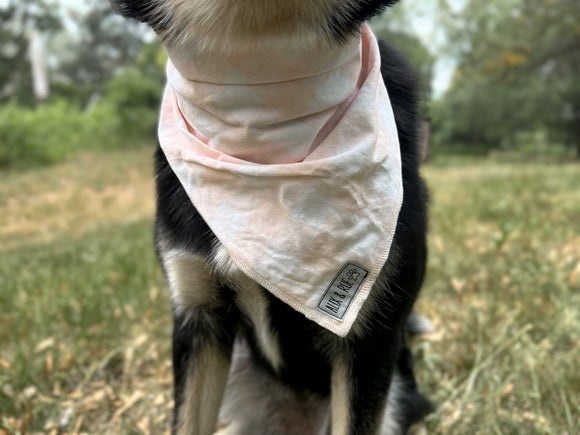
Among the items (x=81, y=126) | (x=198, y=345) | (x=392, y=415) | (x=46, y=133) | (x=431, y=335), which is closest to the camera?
(x=198, y=345)

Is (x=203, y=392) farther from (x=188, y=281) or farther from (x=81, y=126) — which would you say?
(x=81, y=126)

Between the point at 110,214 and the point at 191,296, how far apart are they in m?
6.40

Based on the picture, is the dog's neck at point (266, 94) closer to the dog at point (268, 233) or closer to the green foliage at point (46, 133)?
the dog at point (268, 233)

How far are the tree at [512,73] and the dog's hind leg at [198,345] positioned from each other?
46.2 ft

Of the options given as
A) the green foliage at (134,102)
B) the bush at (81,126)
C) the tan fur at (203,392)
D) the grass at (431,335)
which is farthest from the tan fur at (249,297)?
the green foliage at (134,102)

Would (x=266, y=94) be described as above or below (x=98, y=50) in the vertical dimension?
above

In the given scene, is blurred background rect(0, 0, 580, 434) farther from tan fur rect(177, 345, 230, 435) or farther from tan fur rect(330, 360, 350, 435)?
tan fur rect(330, 360, 350, 435)

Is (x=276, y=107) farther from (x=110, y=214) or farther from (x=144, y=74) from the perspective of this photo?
(x=144, y=74)

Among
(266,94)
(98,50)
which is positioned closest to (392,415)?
(266,94)

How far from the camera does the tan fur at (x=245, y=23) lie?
1450 millimetres

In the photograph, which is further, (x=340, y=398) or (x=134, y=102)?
(x=134, y=102)

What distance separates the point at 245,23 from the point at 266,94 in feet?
0.66

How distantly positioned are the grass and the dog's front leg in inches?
23.8

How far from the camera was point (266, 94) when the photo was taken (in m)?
1.59
